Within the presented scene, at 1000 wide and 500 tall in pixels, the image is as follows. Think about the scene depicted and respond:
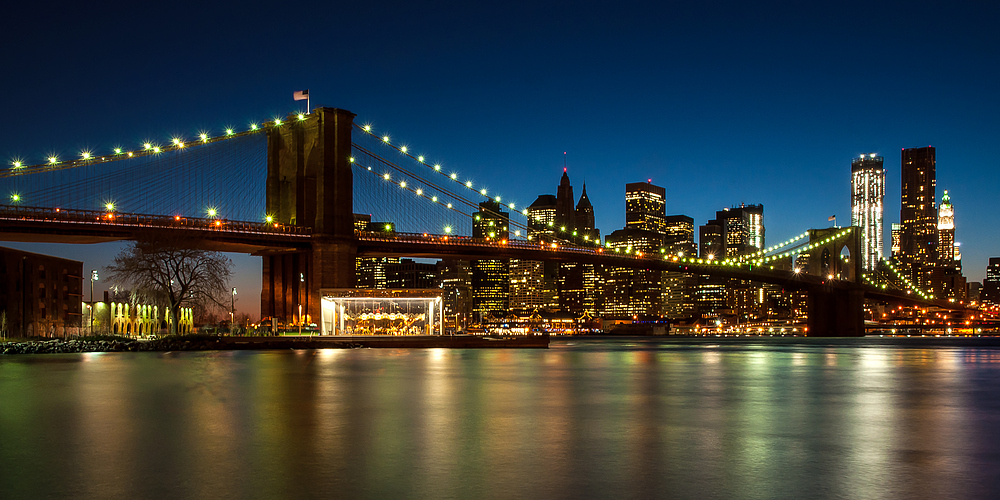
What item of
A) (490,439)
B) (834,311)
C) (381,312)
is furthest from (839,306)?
(490,439)

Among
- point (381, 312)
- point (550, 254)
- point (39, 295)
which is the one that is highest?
point (550, 254)

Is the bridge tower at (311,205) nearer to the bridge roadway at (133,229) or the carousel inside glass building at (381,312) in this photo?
the bridge roadway at (133,229)

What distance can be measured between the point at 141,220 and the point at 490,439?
173 ft

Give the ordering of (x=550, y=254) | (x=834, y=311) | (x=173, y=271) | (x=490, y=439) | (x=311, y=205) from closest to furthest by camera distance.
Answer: (x=490, y=439) → (x=173, y=271) → (x=311, y=205) → (x=550, y=254) → (x=834, y=311)

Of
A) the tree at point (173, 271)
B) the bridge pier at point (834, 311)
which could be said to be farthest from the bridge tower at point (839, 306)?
the tree at point (173, 271)

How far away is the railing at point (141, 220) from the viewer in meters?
54.2

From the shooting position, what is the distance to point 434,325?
192 feet

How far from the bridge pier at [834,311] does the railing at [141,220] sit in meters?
64.7

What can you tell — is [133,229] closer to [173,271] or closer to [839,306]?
[173,271]

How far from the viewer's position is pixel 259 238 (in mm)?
63000

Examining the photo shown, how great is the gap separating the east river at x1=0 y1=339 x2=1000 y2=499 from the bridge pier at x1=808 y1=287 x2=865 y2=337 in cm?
8102

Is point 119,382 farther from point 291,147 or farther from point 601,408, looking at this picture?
point 291,147

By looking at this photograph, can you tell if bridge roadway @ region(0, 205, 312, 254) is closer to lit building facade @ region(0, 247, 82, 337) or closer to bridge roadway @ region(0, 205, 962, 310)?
bridge roadway @ region(0, 205, 962, 310)

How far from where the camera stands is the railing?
54156 millimetres
